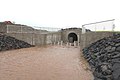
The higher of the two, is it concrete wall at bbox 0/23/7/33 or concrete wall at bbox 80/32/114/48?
concrete wall at bbox 0/23/7/33

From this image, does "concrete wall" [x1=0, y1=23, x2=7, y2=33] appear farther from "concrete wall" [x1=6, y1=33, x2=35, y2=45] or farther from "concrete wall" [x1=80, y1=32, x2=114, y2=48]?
"concrete wall" [x1=80, y1=32, x2=114, y2=48]

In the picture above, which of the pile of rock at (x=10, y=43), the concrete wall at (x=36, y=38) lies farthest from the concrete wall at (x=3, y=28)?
the pile of rock at (x=10, y=43)

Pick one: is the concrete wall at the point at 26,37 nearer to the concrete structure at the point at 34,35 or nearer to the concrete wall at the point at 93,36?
the concrete structure at the point at 34,35

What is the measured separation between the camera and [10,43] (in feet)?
69.1

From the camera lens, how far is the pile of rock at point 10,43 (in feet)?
64.7

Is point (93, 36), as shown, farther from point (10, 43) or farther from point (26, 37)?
point (26, 37)

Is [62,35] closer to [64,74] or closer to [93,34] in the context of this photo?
[93,34]

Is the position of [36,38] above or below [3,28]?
below

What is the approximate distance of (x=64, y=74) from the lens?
30.1ft

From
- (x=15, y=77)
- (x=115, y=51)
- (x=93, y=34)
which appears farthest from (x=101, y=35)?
(x=15, y=77)

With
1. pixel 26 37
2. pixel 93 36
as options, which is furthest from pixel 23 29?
pixel 93 36

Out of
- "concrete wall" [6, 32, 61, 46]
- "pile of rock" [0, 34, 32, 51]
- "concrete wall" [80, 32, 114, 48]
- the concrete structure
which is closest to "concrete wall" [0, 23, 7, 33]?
the concrete structure

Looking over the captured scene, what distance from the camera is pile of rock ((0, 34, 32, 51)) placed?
19717 millimetres

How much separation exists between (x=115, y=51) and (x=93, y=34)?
291 inches
